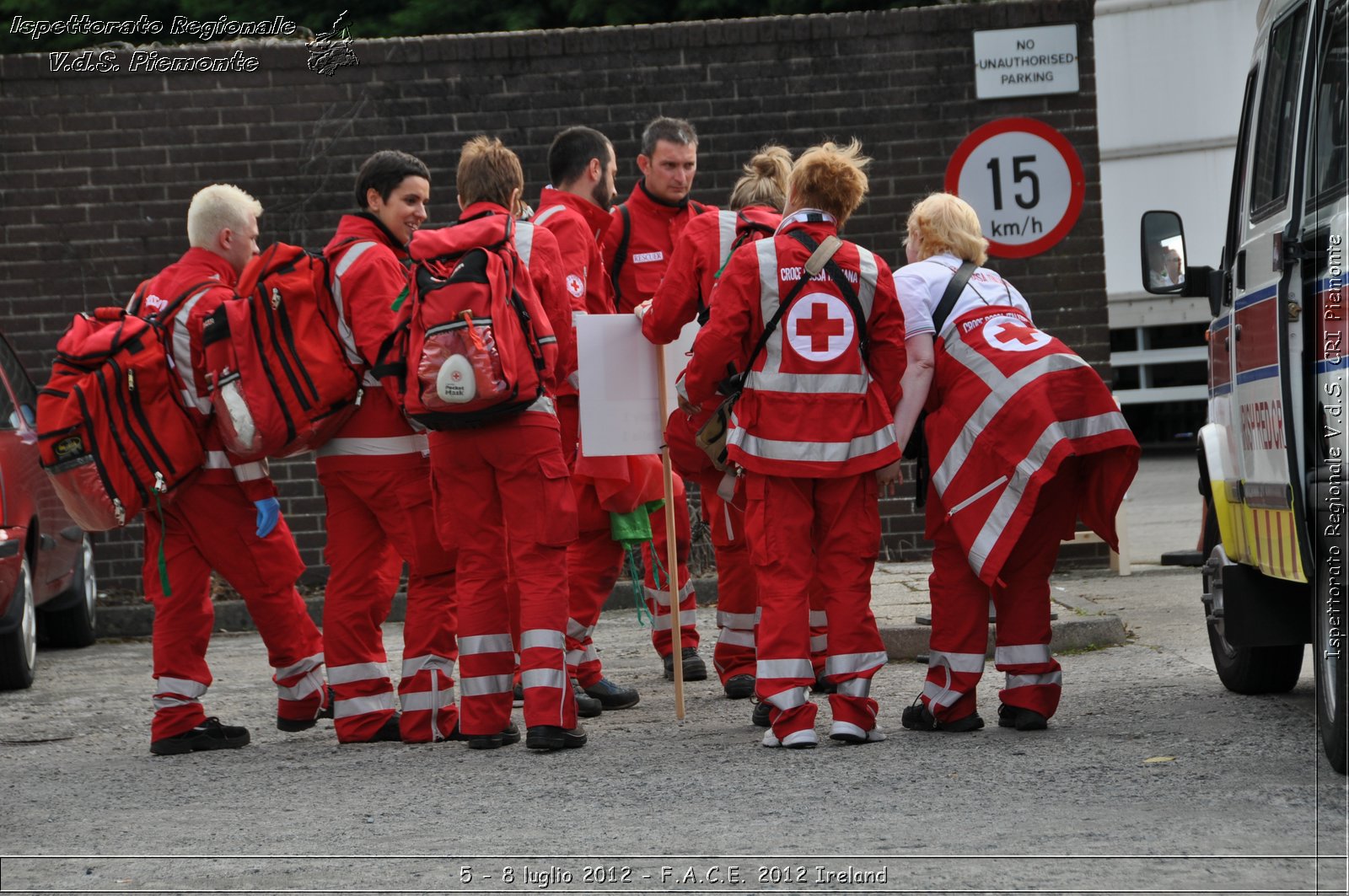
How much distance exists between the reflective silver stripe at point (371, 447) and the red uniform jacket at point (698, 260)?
1.02 m

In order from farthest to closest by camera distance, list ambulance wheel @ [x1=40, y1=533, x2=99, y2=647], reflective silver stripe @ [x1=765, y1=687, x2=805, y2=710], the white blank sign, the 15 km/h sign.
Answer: ambulance wheel @ [x1=40, y1=533, x2=99, y2=647]
the 15 km/h sign
the white blank sign
reflective silver stripe @ [x1=765, y1=687, x2=805, y2=710]

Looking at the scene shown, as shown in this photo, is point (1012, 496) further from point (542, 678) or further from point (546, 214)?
point (546, 214)

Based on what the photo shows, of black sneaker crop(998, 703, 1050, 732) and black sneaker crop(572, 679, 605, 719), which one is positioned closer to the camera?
black sneaker crop(998, 703, 1050, 732)

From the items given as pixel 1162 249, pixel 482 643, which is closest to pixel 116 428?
pixel 482 643

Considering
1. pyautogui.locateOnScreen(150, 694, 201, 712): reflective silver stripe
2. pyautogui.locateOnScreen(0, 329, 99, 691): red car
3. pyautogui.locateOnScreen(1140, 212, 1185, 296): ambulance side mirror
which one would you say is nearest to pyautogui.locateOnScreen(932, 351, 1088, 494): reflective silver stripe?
pyautogui.locateOnScreen(1140, 212, 1185, 296): ambulance side mirror

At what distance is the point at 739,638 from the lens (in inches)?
278

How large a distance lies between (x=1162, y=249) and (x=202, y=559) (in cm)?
379

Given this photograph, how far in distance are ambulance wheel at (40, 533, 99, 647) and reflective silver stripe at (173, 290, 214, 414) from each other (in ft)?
12.5

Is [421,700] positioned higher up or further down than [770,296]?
further down

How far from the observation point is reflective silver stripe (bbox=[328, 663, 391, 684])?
20.7ft

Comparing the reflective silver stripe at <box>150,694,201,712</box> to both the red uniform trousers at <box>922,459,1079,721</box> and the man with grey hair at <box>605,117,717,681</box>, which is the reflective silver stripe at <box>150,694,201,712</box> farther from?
the red uniform trousers at <box>922,459,1079,721</box>

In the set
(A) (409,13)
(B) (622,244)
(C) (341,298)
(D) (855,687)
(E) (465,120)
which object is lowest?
(D) (855,687)

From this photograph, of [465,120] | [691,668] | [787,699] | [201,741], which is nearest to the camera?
[787,699]

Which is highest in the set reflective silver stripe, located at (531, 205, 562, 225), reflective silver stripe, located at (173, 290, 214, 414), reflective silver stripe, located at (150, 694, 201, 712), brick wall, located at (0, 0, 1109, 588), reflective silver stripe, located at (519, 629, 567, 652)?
brick wall, located at (0, 0, 1109, 588)
